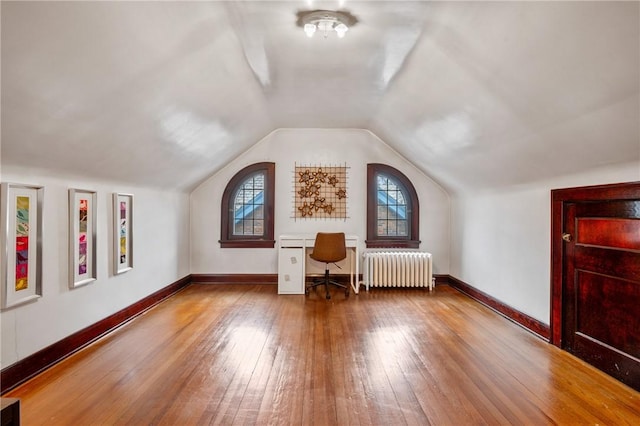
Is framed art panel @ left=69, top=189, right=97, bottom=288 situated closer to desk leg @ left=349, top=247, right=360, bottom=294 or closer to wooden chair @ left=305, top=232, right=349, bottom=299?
wooden chair @ left=305, top=232, right=349, bottom=299

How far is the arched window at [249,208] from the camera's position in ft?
22.4

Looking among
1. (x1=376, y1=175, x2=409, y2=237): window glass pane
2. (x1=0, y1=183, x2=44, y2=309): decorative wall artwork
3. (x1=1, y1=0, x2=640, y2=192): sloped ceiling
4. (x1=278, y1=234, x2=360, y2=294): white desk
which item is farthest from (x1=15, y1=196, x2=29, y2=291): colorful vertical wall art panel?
(x1=376, y1=175, x2=409, y2=237): window glass pane

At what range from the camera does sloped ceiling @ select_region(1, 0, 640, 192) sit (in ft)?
6.86

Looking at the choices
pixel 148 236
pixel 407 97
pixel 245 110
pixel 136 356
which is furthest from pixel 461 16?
pixel 148 236

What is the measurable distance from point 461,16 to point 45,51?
96.5 inches

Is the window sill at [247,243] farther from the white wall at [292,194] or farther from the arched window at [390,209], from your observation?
the arched window at [390,209]

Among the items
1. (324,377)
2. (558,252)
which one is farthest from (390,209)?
(324,377)

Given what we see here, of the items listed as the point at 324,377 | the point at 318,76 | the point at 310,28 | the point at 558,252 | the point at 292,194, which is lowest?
the point at 324,377

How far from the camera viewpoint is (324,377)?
301 centimetres

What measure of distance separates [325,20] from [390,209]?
4632mm

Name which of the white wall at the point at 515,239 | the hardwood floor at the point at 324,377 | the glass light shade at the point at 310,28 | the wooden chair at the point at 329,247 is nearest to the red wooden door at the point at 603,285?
the hardwood floor at the point at 324,377

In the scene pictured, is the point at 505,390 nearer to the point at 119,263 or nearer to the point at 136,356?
the point at 136,356

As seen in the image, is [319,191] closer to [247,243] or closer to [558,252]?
[247,243]

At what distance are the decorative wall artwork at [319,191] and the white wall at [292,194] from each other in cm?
10
